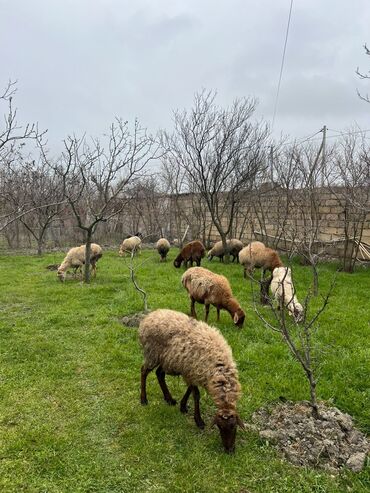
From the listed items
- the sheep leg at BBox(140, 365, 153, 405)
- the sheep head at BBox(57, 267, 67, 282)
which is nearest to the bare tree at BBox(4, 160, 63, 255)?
the sheep head at BBox(57, 267, 67, 282)

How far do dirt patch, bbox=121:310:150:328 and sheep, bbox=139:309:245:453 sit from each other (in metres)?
2.62

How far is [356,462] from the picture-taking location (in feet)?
11.1

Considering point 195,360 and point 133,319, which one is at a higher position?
point 195,360

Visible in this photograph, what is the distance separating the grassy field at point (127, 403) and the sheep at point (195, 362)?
0.27 meters

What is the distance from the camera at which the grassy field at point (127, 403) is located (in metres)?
3.29

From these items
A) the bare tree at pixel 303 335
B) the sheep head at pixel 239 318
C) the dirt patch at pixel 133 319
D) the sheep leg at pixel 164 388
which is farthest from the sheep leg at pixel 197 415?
the dirt patch at pixel 133 319

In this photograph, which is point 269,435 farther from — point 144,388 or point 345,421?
point 144,388

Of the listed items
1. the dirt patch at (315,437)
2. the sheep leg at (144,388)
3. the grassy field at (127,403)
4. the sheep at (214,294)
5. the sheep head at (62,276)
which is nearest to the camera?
the grassy field at (127,403)

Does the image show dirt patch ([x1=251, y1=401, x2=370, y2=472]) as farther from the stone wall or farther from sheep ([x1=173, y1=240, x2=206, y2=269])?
sheep ([x1=173, y1=240, x2=206, y2=269])

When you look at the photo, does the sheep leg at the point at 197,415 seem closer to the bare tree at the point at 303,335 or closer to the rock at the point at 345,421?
the bare tree at the point at 303,335

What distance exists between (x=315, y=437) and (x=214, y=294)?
362cm

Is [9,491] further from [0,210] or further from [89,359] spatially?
[0,210]

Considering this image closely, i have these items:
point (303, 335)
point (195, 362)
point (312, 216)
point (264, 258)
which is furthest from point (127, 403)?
point (312, 216)

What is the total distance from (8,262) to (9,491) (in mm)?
13557
